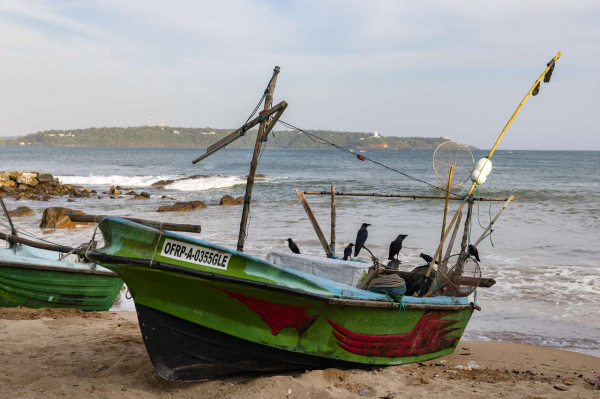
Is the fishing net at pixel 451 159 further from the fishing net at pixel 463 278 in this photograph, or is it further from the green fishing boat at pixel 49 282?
the green fishing boat at pixel 49 282

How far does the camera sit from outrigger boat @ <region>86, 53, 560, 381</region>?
17.3ft

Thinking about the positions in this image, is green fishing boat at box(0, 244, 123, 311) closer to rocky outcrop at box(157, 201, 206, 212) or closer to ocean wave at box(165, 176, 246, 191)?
rocky outcrop at box(157, 201, 206, 212)

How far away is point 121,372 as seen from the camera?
20.3ft

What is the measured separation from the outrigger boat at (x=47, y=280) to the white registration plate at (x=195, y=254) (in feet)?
10.6

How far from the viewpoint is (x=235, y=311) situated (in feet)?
18.4

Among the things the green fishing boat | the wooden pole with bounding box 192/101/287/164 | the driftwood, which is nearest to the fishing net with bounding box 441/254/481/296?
the wooden pole with bounding box 192/101/287/164

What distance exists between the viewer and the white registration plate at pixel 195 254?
5.25 m

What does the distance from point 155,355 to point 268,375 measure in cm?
115

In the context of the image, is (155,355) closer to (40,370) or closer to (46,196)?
(40,370)

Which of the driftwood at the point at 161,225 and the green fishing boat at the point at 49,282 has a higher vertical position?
the driftwood at the point at 161,225

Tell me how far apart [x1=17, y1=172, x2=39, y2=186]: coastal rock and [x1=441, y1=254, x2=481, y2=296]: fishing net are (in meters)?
30.0

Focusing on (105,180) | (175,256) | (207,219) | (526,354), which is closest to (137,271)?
(175,256)

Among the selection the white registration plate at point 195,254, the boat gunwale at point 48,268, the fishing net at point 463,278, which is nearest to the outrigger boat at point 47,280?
the boat gunwale at point 48,268

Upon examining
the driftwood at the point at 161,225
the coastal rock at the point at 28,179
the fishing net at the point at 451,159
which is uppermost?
the fishing net at the point at 451,159
